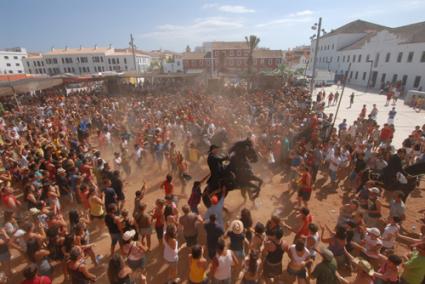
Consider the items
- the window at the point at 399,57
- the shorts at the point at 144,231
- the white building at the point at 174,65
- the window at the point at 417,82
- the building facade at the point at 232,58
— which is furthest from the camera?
the white building at the point at 174,65

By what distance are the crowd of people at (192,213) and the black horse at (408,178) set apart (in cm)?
13

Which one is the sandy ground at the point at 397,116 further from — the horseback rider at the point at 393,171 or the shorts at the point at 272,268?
the shorts at the point at 272,268

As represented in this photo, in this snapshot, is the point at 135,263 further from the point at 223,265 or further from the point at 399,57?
the point at 399,57

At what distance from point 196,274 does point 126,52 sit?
73874 millimetres

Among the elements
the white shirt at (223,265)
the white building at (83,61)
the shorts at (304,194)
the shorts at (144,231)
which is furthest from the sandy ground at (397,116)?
the white building at (83,61)

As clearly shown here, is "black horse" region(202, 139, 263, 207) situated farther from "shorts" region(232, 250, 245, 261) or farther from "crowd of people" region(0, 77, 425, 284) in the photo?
"shorts" region(232, 250, 245, 261)

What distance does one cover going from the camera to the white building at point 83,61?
64.2 metres

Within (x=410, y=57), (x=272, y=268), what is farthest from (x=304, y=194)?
(x=410, y=57)

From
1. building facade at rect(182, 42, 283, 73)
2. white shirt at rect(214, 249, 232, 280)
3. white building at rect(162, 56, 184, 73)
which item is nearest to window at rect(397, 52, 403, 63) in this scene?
building facade at rect(182, 42, 283, 73)

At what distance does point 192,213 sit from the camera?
5.09 metres

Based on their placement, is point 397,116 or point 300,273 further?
point 397,116

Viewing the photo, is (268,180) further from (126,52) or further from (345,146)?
(126,52)

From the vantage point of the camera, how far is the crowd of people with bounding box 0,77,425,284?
411cm

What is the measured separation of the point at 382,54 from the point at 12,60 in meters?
88.0
